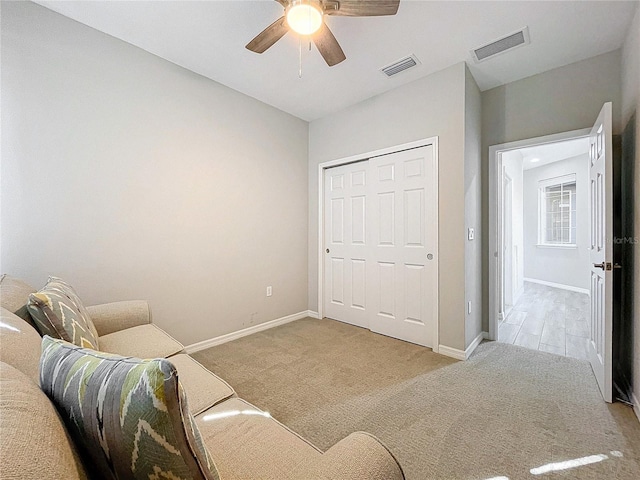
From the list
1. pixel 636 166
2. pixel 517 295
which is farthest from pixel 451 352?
pixel 517 295

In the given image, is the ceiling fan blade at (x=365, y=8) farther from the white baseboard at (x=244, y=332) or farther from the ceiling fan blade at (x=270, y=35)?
the white baseboard at (x=244, y=332)

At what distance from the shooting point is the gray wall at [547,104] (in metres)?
2.47

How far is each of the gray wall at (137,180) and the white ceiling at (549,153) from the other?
409cm

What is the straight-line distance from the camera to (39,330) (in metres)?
1.22

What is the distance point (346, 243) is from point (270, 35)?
2.37 metres

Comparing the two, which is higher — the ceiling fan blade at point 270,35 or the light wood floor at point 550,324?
the ceiling fan blade at point 270,35

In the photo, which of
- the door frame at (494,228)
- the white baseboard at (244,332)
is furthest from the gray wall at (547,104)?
the white baseboard at (244,332)

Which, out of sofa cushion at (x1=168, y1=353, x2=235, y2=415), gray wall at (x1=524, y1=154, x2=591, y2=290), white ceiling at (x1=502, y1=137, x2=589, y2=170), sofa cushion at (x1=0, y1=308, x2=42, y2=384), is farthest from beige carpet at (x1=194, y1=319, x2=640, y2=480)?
gray wall at (x1=524, y1=154, x2=591, y2=290)

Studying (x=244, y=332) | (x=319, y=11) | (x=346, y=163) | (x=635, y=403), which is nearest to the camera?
(x=319, y=11)

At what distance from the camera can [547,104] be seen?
2746mm

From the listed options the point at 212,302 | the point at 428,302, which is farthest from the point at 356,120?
the point at 212,302

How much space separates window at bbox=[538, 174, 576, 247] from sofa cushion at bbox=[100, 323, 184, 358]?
7644 mm

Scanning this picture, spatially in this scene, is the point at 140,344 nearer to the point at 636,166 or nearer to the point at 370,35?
the point at 370,35

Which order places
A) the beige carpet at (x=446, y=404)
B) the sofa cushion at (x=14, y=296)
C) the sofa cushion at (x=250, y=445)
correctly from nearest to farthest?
the sofa cushion at (x=250, y=445)
the sofa cushion at (x=14, y=296)
the beige carpet at (x=446, y=404)
